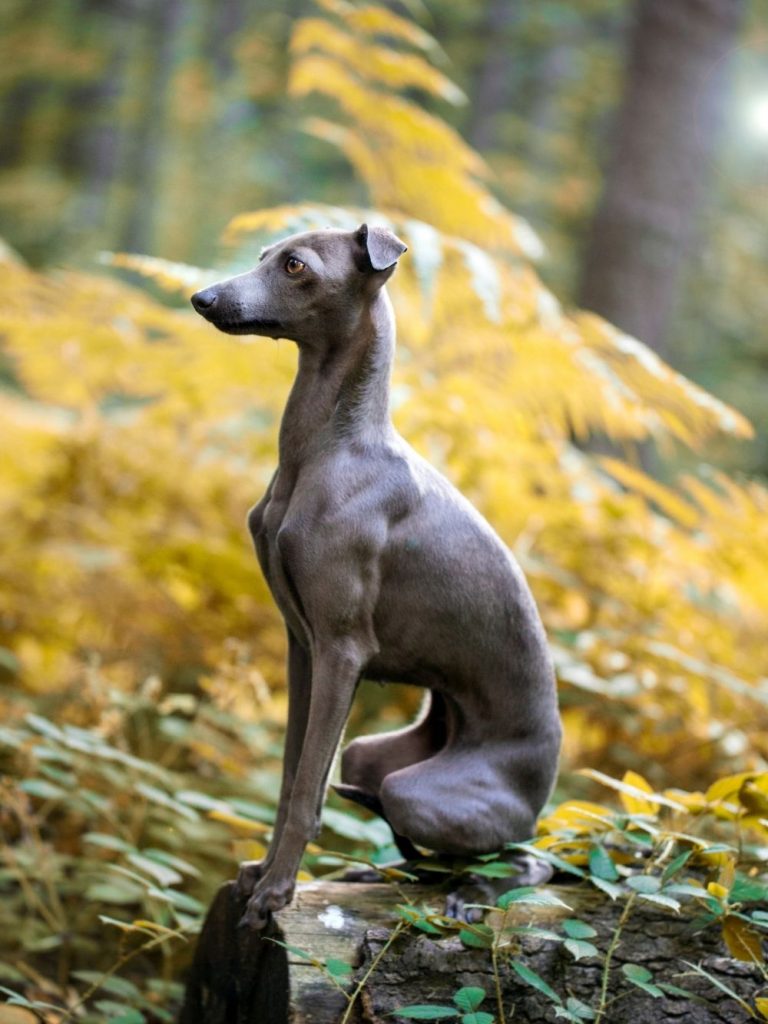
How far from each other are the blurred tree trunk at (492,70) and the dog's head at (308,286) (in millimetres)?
16193

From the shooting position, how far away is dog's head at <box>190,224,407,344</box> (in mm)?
2115

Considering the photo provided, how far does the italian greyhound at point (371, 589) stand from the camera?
219 cm

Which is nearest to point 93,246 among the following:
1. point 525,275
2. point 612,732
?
point 525,275

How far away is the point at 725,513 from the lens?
13.7 ft

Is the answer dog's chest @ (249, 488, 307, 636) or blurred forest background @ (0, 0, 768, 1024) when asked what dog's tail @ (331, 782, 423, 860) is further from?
dog's chest @ (249, 488, 307, 636)

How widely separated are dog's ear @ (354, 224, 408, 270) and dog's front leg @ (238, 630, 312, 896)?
800mm

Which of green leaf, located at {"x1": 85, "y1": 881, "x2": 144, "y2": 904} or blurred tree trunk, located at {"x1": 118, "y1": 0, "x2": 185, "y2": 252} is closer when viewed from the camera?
green leaf, located at {"x1": 85, "y1": 881, "x2": 144, "y2": 904}

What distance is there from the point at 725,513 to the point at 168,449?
8.00 feet

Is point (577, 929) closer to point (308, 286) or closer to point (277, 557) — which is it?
point (277, 557)

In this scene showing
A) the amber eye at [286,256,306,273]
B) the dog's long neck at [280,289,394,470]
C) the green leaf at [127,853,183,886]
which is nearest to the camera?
the amber eye at [286,256,306,273]

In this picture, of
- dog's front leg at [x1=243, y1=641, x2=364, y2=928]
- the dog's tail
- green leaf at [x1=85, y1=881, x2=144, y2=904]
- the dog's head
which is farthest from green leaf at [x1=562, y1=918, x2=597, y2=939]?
the dog's head

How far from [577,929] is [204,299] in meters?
1.38

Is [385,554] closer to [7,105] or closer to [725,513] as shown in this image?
[725,513]

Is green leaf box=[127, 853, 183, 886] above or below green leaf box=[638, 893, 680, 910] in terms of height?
below
